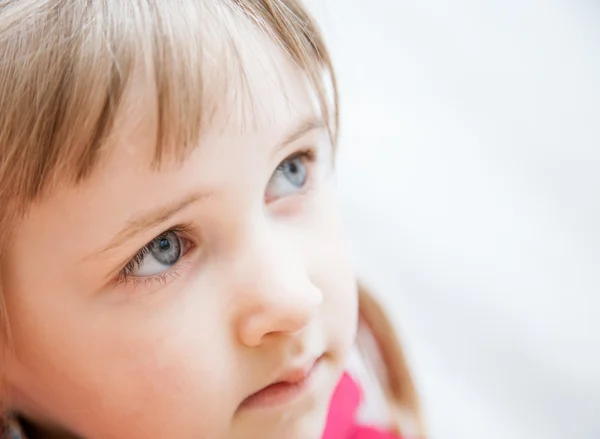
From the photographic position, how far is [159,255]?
531 mm

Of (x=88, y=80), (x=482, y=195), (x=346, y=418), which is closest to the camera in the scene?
(x=88, y=80)

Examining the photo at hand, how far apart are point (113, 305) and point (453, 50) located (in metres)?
0.64

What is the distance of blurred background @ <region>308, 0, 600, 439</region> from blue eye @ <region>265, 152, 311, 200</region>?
0.27m

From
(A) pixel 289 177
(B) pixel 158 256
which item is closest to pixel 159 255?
(B) pixel 158 256

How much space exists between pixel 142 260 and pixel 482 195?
1.72 ft

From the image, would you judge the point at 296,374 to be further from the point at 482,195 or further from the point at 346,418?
the point at 482,195

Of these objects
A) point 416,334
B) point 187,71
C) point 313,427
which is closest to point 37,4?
point 187,71

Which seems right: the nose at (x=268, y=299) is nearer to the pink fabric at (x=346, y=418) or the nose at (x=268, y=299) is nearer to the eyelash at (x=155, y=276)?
the eyelash at (x=155, y=276)

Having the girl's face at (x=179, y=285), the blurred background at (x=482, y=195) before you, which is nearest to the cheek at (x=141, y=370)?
the girl's face at (x=179, y=285)

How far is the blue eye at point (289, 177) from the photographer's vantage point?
58cm

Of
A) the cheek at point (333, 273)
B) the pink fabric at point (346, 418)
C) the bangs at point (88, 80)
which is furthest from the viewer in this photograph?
the pink fabric at point (346, 418)

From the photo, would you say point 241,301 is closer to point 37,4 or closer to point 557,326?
point 37,4

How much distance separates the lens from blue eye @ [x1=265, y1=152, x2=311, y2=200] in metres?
0.58

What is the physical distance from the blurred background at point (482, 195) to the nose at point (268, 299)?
0.38 metres
